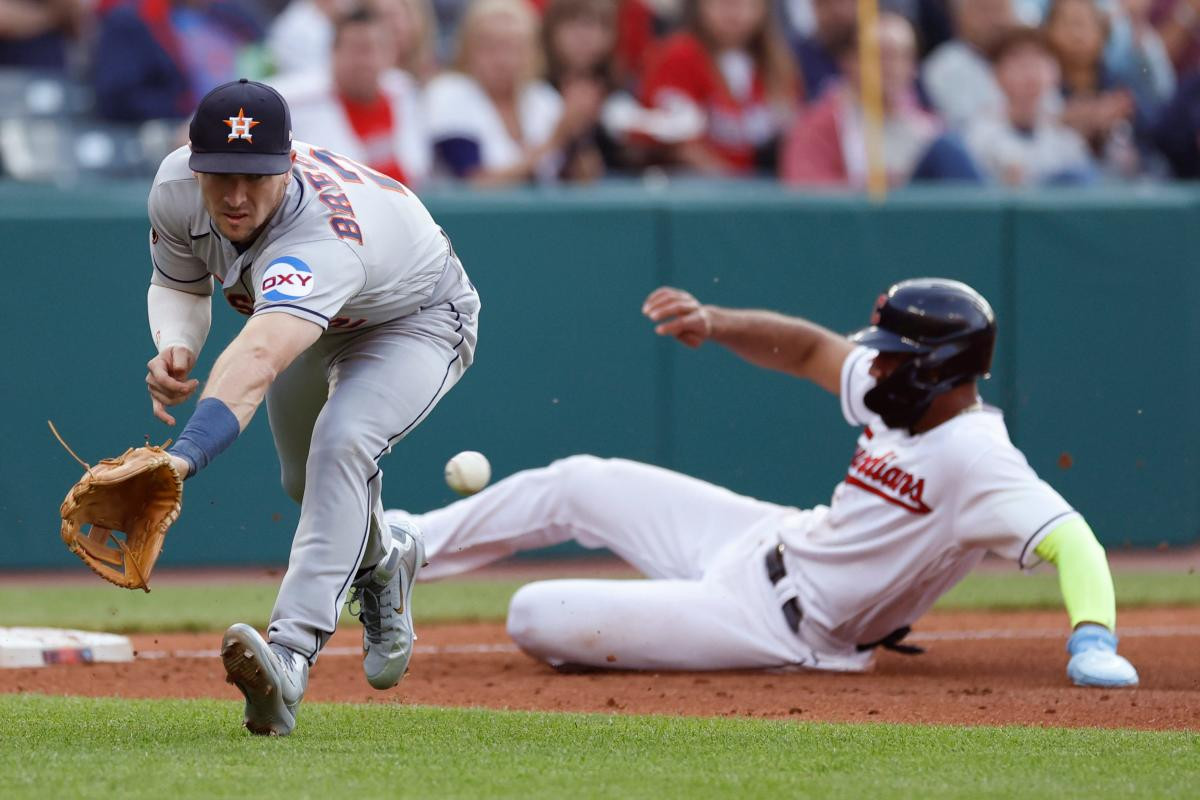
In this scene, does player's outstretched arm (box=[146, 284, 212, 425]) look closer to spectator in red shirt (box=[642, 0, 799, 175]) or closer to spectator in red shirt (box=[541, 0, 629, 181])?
spectator in red shirt (box=[541, 0, 629, 181])

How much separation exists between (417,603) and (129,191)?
8.18 feet

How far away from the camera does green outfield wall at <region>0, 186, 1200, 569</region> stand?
8281 mm

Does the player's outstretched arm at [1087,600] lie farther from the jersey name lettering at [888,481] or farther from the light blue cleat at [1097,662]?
the jersey name lettering at [888,481]

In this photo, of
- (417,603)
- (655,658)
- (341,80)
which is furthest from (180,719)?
(341,80)

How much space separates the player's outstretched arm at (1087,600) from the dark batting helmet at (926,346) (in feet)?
1.86

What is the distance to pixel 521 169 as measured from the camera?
9328 millimetres

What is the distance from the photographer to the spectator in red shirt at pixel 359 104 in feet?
28.1

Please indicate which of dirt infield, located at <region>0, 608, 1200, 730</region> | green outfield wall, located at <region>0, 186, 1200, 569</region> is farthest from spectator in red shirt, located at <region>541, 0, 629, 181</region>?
dirt infield, located at <region>0, 608, 1200, 730</region>

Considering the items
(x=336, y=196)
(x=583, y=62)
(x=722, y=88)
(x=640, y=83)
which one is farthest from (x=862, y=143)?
(x=336, y=196)

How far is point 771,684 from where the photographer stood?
5.41 meters

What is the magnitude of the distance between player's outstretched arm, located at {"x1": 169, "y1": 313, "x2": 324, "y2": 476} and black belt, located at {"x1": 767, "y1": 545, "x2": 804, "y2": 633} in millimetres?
2190

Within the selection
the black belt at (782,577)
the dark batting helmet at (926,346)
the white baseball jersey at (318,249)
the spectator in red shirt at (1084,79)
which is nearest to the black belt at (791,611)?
the black belt at (782,577)

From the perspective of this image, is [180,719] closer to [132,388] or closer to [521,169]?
[132,388]

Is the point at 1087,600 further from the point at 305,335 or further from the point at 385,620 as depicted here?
the point at 305,335
